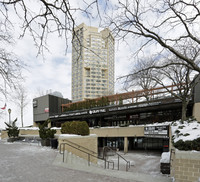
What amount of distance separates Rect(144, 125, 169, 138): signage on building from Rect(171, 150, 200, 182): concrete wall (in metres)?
12.1

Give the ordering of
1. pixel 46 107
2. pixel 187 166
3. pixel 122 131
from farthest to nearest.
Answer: pixel 46 107 < pixel 122 131 < pixel 187 166

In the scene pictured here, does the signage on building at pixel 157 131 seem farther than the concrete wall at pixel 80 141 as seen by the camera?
Yes

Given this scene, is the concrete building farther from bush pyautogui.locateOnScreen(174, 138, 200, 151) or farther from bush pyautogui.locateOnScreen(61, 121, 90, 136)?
bush pyautogui.locateOnScreen(174, 138, 200, 151)

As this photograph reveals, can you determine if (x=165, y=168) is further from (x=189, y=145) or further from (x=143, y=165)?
(x=189, y=145)

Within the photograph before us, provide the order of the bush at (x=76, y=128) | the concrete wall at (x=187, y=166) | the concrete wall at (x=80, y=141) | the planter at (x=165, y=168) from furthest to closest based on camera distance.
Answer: the bush at (x=76, y=128), the planter at (x=165, y=168), the concrete wall at (x=80, y=141), the concrete wall at (x=187, y=166)

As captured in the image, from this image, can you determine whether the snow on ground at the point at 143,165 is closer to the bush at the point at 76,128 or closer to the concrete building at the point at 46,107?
the bush at the point at 76,128

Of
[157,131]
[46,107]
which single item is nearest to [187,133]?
[157,131]

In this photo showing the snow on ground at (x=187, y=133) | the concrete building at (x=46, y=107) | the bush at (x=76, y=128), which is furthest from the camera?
the concrete building at (x=46, y=107)

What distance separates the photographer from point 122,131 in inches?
830

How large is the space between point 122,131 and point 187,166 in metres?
16.1

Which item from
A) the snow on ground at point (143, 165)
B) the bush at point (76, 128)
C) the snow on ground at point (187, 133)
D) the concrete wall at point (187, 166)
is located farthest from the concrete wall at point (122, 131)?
the concrete wall at point (187, 166)

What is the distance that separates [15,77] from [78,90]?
9852cm

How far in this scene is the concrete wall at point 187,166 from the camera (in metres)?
5.15

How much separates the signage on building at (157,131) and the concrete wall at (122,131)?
31.7 inches
